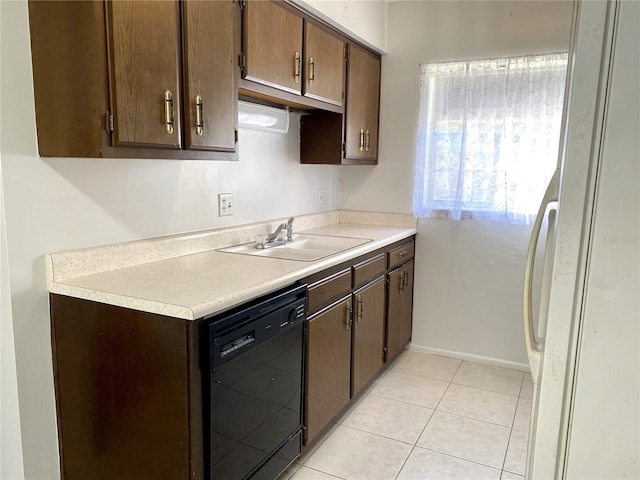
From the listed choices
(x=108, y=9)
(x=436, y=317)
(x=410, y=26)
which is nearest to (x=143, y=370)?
(x=108, y=9)

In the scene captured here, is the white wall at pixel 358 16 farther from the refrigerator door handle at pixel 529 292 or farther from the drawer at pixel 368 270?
the refrigerator door handle at pixel 529 292

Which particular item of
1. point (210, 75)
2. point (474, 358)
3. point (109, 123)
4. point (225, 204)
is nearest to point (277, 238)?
point (225, 204)

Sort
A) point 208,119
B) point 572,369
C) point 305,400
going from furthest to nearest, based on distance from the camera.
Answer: point 305,400 < point 208,119 < point 572,369

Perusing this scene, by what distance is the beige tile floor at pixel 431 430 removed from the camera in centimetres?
222

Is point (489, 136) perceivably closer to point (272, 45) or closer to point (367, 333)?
point (367, 333)

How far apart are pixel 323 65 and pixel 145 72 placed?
1304 millimetres

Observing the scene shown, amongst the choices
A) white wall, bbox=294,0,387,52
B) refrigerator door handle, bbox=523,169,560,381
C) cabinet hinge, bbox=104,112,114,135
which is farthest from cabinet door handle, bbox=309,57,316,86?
refrigerator door handle, bbox=523,169,560,381

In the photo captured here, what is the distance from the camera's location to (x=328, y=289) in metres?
2.23

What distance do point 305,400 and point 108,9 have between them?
1638mm

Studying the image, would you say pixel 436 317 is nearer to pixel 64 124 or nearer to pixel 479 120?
pixel 479 120

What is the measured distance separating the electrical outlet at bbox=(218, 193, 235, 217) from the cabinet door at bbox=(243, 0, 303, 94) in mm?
615

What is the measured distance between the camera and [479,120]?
10.2 ft

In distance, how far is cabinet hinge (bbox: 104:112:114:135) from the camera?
4.82 ft

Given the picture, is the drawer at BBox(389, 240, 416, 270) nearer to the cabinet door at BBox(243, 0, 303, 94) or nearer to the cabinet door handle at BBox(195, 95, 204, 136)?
the cabinet door at BBox(243, 0, 303, 94)
